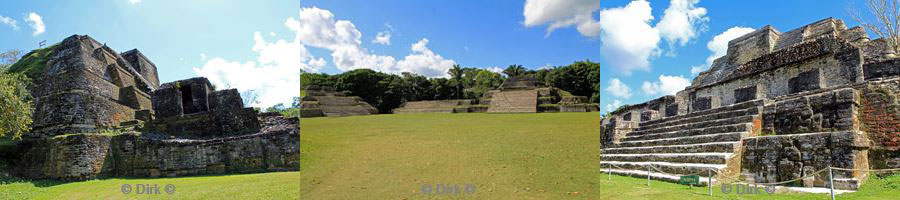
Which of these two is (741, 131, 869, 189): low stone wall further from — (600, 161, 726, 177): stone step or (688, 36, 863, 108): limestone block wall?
(688, 36, 863, 108): limestone block wall

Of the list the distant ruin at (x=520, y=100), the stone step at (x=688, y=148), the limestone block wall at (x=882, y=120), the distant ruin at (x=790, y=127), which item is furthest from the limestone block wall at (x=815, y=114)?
the distant ruin at (x=520, y=100)

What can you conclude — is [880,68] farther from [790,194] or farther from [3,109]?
[3,109]

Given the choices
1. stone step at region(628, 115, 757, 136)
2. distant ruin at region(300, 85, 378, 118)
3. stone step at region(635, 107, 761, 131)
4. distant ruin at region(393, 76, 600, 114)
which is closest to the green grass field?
distant ruin at region(300, 85, 378, 118)

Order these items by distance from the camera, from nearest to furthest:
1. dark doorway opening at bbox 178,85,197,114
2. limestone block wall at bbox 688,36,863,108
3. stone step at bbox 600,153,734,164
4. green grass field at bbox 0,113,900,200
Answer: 1. green grass field at bbox 0,113,900,200
2. stone step at bbox 600,153,734,164
3. limestone block wall at bbox 688,36,863,108
4. dark doorway opening at bbox 178,85,197,114

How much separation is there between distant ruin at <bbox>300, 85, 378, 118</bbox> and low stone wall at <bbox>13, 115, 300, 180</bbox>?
7070mm

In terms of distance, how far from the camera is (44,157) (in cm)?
1237

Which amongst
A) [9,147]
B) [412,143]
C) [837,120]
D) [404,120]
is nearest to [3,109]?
[9,147]

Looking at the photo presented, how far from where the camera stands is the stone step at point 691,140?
25.0 feet

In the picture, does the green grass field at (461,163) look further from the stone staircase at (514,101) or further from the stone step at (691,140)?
the stone staircase at (514,101)

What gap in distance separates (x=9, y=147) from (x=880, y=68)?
73.6 ft

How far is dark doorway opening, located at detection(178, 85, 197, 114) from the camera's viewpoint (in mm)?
17281

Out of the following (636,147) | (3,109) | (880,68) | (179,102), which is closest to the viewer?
(880,68)

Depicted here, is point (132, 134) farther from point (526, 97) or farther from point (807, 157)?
point (807, 157)

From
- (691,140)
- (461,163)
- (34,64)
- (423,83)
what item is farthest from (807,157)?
(34,64)
